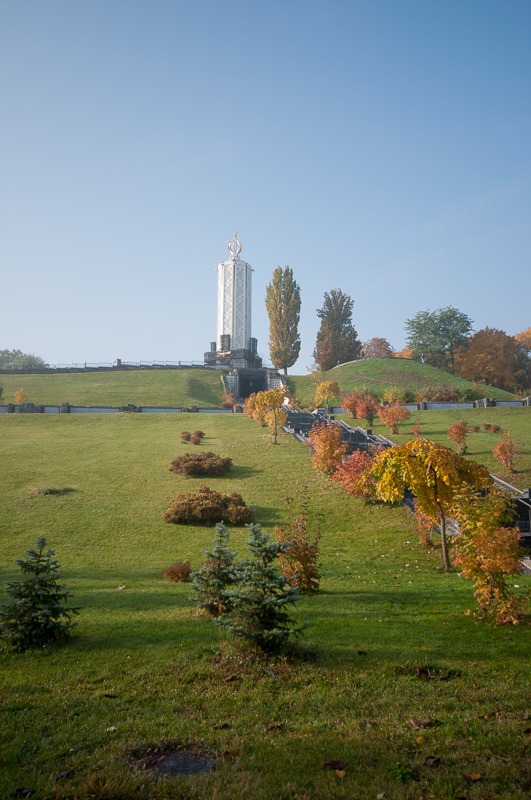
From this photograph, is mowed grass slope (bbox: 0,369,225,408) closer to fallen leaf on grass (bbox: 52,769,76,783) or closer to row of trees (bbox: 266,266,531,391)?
row of trees (bbox: 266,266,531,391)

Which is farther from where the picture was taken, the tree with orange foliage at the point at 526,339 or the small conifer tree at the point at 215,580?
the tree with orange foliage at the point at 526,339

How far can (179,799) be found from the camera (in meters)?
4.29

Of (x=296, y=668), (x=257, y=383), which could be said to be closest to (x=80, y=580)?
(x=296, y=668)

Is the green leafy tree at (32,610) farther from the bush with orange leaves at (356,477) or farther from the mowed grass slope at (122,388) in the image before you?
the mowed grass slope at (122,388)

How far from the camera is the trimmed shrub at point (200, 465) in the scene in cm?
2547

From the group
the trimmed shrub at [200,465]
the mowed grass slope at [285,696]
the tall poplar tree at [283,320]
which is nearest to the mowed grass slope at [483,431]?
the trimmed shrub at [200,465]

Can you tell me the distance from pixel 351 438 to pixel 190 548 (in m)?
17.8

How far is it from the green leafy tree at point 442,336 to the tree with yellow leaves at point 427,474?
73.4m

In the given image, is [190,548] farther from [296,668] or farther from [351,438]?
[351,438]

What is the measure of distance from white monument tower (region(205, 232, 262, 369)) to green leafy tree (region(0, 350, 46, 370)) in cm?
2820

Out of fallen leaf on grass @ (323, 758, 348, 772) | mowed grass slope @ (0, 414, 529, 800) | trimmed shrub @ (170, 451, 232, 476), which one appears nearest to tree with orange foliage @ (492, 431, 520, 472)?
mowed grass slope @ (0, 414, 529, 800)

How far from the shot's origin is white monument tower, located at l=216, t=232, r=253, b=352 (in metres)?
79.9

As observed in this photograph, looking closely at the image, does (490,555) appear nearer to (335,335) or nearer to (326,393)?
(326,393)

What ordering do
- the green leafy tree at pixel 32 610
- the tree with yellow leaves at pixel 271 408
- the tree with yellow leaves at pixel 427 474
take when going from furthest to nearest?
the tree with yellow leaves at pixel 271 408, the tree with yellow leaves at pixel 427 474, the green leafy tree at pixel 32 610
